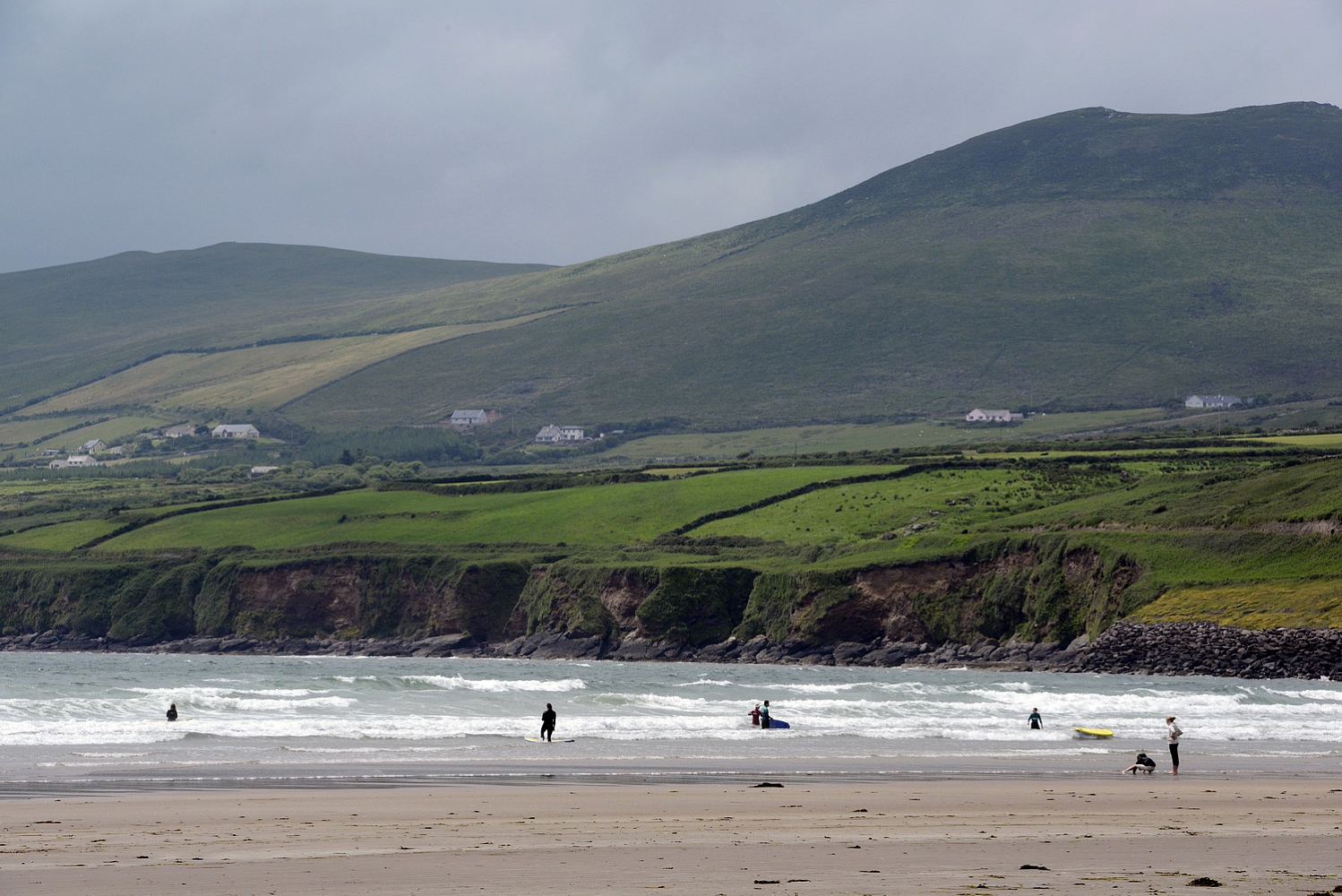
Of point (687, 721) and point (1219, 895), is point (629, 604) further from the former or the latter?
point (1219, 895)

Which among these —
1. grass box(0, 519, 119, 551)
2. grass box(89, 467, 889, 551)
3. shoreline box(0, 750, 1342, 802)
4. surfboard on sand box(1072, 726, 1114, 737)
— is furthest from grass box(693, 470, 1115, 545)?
shoreline box(0, 750, 1342, 802)

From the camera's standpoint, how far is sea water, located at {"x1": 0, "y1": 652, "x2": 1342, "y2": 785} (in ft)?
128

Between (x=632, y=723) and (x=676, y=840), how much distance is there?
27715 mm

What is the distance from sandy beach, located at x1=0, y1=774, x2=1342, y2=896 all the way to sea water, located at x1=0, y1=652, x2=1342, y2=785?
215 inches

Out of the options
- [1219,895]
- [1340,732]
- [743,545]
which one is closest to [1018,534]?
[743,545]

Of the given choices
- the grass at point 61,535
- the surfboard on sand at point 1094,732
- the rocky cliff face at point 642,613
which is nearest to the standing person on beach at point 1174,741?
the surfboard on sand at point 1094,732

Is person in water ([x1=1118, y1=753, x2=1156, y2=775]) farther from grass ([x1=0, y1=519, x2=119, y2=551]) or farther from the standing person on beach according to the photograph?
grass ([x1=0, y1=519, x2=119, y2=551])

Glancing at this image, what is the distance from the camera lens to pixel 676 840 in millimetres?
25109

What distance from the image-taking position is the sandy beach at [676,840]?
2092cm

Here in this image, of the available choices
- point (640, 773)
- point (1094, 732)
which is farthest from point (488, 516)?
point (640, 773)

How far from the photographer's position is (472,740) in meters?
45.9

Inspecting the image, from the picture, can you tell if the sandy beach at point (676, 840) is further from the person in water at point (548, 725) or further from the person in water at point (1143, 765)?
the person in water at point (548, 725)

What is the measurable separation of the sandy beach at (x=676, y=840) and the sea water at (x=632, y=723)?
545 centimetres

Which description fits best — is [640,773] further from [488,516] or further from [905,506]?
[488,516]
